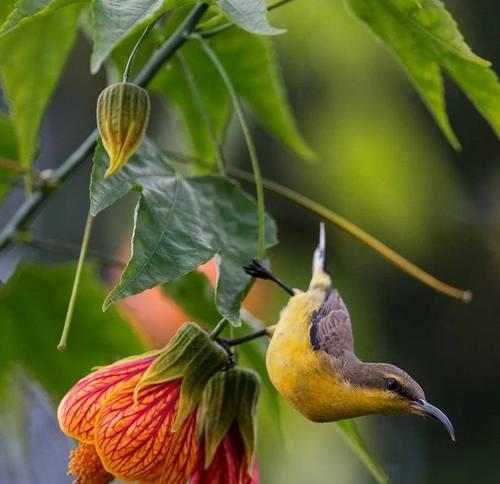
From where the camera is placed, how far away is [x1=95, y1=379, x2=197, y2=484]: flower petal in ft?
2.20

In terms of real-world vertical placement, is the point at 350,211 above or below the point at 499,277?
above

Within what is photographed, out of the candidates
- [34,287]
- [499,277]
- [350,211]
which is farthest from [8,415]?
[499,277]

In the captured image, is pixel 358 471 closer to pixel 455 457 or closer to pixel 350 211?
pixel 455 457

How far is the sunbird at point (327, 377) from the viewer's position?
745 millimetres

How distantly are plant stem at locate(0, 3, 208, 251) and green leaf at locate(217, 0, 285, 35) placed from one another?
0.20 metres

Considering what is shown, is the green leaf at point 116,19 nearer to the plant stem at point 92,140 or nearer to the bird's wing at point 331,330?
the plant stem at point 92,140

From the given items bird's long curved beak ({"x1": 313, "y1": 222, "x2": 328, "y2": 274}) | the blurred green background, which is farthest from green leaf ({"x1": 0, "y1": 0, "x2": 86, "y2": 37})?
the blurred green background

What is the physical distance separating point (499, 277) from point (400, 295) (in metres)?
0.33

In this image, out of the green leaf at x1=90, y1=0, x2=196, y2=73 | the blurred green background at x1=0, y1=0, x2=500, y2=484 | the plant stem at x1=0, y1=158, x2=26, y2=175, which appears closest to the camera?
the green leaf at x1=90, y1=0, x2=196, y2=73

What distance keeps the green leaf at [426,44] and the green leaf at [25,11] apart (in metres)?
0.24

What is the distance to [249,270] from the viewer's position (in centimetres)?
71

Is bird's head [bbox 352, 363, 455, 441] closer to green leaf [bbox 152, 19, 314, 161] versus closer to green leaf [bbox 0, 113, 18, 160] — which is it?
green leaf [bbox 152, 19, 314, 161]

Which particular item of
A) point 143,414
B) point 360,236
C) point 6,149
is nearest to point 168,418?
point 143,414

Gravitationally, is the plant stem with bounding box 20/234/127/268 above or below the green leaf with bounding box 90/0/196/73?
below
